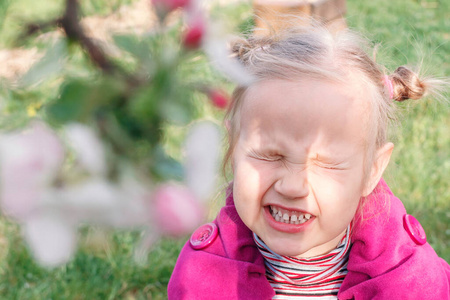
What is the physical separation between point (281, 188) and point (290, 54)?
1.00ft

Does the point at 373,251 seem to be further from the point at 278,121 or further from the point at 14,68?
the point at 14,68

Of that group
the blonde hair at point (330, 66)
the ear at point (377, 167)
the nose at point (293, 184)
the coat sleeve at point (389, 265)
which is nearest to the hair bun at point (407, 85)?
the blonde hair at point (330, 66)

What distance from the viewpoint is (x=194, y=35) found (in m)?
0.40

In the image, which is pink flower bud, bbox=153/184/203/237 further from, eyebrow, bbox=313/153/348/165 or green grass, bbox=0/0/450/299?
eyebrow, bbox=313/153/348/165

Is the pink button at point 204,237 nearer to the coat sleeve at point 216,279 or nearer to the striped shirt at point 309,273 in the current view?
the coat sleeve at point 216,279

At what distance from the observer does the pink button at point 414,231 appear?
1.51 m

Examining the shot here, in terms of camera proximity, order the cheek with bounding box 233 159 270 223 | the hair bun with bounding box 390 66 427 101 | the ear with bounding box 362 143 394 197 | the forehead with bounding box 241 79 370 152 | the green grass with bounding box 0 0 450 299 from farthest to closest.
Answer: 1. the green grass with bounding box 0 0 450 299
2. the hair bun with bounding box 390 66 427 101
3. the ear with bounding box 362 143 394 197
4. the cheek with bounding box 233 159 270 223
5. the forehead with bounding box 241 79 370 152

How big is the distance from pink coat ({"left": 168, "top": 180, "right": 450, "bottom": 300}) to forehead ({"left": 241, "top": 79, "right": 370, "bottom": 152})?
33 cm

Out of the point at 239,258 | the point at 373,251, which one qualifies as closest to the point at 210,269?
the point at 239,258

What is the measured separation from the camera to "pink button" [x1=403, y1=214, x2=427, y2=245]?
4.94 feet

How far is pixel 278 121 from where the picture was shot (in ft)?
3.87

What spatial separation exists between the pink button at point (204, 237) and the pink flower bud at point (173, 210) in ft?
3.94

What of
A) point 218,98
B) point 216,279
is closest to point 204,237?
point 216,279

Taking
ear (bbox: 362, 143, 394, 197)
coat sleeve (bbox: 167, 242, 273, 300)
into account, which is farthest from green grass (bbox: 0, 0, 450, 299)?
ear (bbox: 362, 143, 394, 197)
